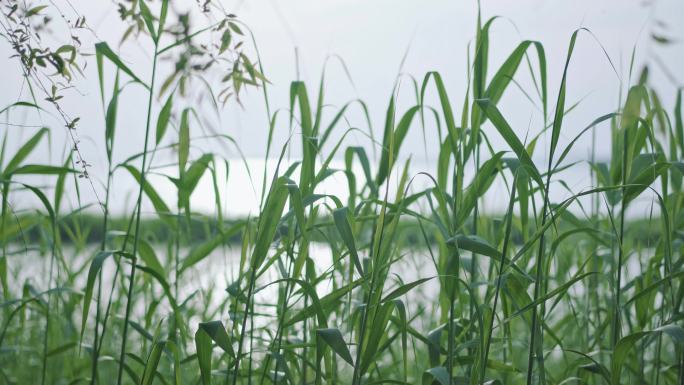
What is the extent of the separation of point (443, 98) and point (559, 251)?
618mm

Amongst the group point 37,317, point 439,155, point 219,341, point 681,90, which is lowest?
point 37,317

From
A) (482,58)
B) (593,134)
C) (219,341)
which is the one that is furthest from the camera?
(593,134)

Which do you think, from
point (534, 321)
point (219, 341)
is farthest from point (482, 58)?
point (219, 341)

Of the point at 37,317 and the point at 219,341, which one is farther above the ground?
the point at 219,341

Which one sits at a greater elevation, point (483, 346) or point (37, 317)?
point (483, 346)

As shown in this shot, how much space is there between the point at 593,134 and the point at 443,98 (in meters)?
0.42

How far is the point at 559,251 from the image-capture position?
1.40m

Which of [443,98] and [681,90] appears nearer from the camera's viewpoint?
[443,98]

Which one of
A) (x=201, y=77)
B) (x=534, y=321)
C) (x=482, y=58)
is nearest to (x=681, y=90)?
(x=482, y=58)

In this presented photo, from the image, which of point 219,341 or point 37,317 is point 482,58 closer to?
point 219,341

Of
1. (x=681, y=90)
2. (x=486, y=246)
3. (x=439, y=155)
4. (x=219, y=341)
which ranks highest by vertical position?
(x=681, y=90)

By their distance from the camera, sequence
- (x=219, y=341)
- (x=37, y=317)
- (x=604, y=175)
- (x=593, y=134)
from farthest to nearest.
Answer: (x=37, y=317)
(x=593, y=134)
(x=604, y=175)
(x=219, y=341)

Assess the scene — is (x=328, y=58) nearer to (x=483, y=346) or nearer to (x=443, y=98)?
(x=443, y=98)

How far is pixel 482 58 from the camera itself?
902 mm
